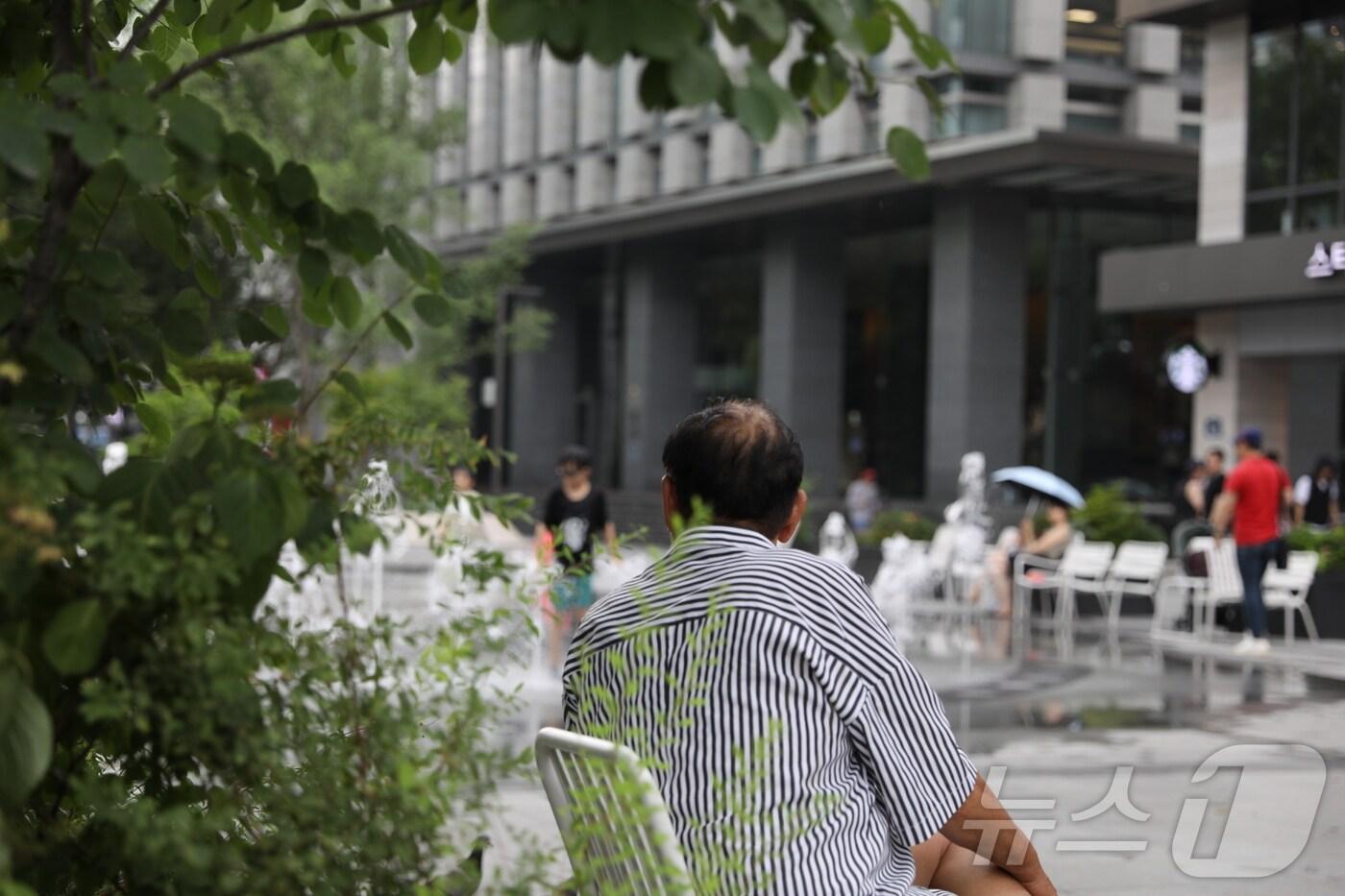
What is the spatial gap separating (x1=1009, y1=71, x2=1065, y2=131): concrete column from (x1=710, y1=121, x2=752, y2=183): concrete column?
25.3ft

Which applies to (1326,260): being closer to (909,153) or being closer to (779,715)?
(779,715)

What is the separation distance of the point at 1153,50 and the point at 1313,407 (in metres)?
9.09

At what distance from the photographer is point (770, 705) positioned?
122 inches

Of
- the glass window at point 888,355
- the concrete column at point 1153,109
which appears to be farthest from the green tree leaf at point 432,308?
the glass window at point 888,355

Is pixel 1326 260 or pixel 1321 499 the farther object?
pixel 1326 260

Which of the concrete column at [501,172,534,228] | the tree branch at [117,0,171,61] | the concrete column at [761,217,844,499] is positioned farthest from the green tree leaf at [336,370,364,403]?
the concrete column at [501,172,534,228]

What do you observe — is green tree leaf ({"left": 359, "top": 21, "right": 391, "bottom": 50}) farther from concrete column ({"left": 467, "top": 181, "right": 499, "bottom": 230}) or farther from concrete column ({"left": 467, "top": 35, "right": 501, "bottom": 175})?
concrete column ({"left": 467, "top": 181, "right": 499, "bottom": 230})

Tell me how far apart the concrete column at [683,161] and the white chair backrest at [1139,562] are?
86.2 ft

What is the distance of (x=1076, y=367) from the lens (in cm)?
3978

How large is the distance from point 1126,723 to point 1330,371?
24.0 m

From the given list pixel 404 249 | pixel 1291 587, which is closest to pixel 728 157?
pixel 1291 587

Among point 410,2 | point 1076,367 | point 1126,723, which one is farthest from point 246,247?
point 1076,367

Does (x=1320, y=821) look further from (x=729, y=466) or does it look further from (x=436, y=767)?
(x=436, y=767)

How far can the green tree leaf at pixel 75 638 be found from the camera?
7.37 ft
